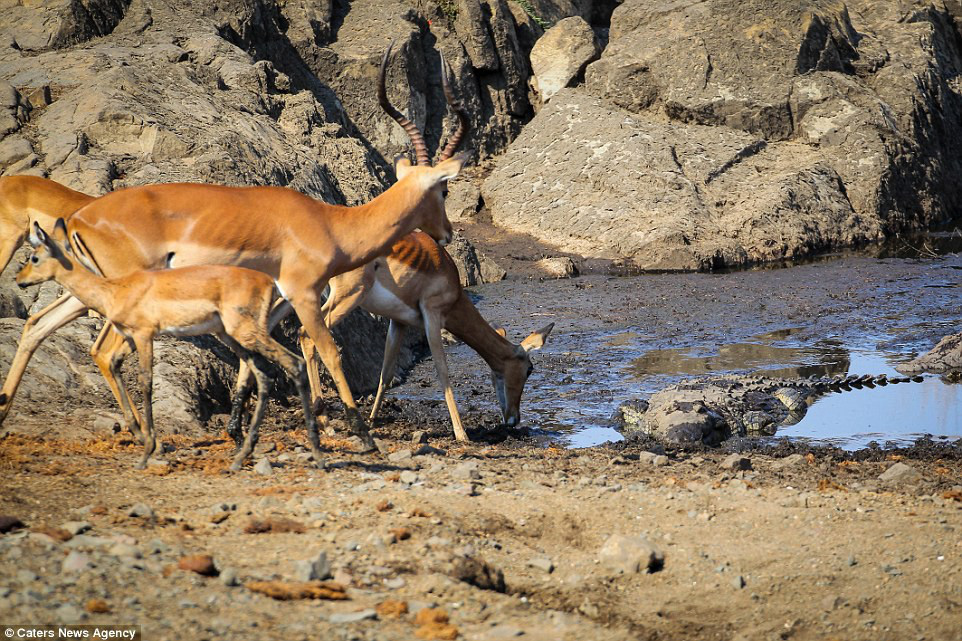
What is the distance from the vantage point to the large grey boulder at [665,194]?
61.3ft

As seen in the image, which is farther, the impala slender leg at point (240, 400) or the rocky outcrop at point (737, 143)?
the rocky outcrop at point (737, 143)

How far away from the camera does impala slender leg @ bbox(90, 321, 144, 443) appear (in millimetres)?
7758

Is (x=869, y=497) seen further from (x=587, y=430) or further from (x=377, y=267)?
(x=377, y=267)

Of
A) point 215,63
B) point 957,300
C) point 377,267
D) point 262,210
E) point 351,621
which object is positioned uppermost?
point 215,63

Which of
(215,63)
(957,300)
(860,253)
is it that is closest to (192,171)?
(215,63)

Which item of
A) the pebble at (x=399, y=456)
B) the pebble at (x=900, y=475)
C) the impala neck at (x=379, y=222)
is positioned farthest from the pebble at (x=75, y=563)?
the pebble at (x=900, y=475)

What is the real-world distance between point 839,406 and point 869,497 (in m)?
3.92

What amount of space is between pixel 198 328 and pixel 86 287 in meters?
0.80

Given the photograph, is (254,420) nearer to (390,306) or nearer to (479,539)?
(479,539)

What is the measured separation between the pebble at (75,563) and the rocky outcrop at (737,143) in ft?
45.3

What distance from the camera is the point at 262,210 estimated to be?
8.70 metres

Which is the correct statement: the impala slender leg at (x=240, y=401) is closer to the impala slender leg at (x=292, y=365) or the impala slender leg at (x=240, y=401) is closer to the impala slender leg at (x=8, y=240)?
the impala slender leg at (x=292, y=365)

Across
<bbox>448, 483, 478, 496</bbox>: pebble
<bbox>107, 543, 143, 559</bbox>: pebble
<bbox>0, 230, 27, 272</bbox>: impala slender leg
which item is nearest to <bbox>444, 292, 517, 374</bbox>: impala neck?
<bbox>448, 483, 478, 496</bbox>: pebble

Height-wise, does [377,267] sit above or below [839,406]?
above
